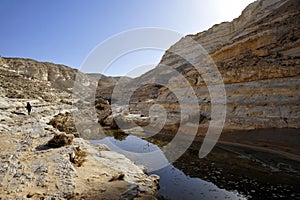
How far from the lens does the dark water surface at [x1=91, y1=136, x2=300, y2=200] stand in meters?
7.52

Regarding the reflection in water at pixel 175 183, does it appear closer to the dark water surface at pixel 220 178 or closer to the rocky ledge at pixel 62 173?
the dark water surface at pixel 220 178

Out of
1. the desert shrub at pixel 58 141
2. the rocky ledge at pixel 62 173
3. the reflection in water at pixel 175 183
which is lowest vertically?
the reflection in water at pixel 175 183

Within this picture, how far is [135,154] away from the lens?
1320 centimetres

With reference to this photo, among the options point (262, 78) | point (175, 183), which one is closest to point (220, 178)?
point (175, 183)

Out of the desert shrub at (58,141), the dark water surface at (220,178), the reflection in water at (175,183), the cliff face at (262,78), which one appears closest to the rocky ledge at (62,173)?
the desert shrub at (58,141)

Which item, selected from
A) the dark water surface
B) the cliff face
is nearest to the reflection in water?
the dark water surface

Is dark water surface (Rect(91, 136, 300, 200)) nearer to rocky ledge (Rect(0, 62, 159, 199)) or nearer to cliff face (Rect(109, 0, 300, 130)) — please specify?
rocky ledge (Rect(0, 62, 159, 199))

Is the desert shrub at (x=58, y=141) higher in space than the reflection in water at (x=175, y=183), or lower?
higher

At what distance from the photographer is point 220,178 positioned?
8.95 m

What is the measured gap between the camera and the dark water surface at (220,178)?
24.7ft

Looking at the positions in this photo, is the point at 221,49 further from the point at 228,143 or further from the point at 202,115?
the point at 228,143

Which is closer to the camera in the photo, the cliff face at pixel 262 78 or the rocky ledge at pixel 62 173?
the rocky ledge at pixel 62 173

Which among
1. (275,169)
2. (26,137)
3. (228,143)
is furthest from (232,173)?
(26,137)

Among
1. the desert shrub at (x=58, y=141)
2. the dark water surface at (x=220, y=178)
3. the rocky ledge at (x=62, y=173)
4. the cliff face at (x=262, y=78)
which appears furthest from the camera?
the cliff face at (x=262, y=78)
